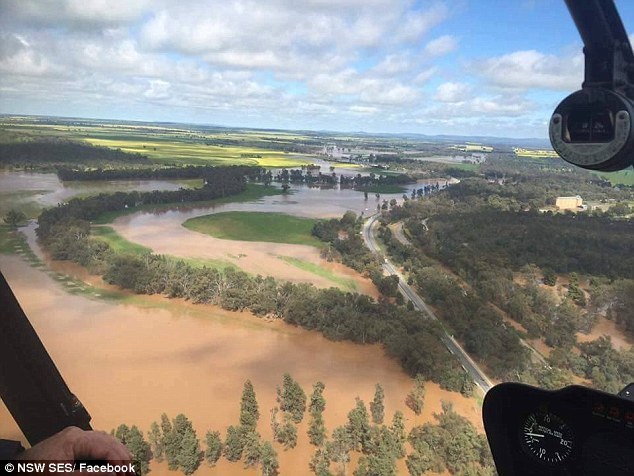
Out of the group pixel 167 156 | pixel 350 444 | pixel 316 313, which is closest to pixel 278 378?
pixel 316 313

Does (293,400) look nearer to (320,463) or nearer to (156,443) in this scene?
(320,463)

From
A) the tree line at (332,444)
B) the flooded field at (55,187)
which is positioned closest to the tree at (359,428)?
the tree line at (332,444)

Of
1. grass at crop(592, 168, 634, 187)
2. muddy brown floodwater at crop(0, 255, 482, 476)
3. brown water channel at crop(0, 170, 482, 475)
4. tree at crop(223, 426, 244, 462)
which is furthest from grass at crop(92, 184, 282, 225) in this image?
grass at crop(592, 168, 634, 187)

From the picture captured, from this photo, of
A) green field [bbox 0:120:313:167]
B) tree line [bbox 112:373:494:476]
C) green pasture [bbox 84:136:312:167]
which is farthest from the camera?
green pasture [bbox 84:136:312:167]

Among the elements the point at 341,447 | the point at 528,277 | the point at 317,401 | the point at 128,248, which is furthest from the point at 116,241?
the point at 528,277

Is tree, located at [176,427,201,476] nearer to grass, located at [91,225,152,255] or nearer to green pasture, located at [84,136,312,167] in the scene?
grass, located at [91,225,152,255]

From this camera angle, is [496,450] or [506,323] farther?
[506,323]

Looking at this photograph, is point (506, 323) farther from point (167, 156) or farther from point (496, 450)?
point (167, 156)
